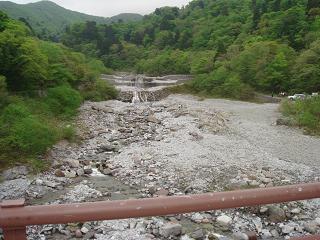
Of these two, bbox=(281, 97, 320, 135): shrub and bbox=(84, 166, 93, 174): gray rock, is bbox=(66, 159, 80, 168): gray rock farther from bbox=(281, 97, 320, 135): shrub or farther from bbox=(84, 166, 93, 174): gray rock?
bbox=(281, 97, 320, 135): shrub

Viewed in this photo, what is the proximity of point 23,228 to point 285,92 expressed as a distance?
40616 millimetres

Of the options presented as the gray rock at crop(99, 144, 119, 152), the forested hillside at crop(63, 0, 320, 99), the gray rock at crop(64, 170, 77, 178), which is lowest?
the gray rock at crop(99, 144, 119, 152)

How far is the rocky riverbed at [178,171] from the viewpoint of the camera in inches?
408

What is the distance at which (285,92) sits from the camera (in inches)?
1572

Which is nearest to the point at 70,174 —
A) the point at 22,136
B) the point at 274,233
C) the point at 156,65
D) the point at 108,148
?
the point at 22,136

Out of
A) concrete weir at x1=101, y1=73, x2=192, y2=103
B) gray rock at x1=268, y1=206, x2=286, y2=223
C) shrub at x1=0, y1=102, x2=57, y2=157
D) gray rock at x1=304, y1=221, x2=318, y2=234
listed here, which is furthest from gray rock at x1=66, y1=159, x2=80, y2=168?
concrete weir at x1=101, y1=73, x2=192, y2=103

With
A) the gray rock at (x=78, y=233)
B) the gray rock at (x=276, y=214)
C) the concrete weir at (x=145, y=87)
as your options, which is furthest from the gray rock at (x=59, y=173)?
the concrete weir at (x=145, y=87)

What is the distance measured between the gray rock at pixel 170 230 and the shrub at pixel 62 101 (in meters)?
17.7

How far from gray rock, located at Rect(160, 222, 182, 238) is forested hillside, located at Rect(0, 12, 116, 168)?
8198 mm

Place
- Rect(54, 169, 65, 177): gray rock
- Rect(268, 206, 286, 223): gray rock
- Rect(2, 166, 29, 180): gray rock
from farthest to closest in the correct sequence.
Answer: Rect(54, 169, 65, 177): gray rock
Rect(2, 166, 29, 180): gray rock
Rect(268, 206, 286, 223): gray rock

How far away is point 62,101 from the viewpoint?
2825cm

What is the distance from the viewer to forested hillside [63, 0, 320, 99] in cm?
4022

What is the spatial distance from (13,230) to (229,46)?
184 feet

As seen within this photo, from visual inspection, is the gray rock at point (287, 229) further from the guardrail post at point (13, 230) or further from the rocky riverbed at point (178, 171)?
the guardrail post at point (13, 230)
